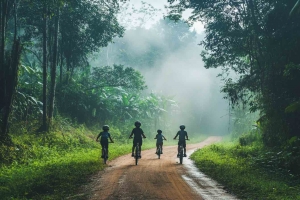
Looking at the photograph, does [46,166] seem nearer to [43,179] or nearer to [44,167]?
[44,167]

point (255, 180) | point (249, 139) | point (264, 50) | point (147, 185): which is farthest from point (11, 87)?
point (249, 139)

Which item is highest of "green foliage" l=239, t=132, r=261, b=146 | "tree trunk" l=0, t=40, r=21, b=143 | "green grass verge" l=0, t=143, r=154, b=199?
"tree trunk" l=0, t=40, r=21, b=143

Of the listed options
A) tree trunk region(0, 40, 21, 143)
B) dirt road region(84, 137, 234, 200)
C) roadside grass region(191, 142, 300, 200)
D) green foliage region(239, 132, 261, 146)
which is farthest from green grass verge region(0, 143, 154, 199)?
green foliage region(239, 132, 261, 146)

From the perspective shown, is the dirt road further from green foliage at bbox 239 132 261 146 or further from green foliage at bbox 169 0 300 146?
green foliage at bbox 239 132 261 146

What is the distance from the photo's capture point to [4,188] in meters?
9.00

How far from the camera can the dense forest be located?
13945mm

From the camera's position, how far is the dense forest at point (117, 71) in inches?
549

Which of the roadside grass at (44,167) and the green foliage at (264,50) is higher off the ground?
the green foliage at (264,50)

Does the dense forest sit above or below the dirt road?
above

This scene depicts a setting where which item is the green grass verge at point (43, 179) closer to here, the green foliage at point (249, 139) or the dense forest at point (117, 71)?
the dense forest at point (117, 71)

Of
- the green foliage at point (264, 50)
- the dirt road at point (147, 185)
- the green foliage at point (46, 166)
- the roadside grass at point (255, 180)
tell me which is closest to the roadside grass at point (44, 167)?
the green foliage at point (46, 166)

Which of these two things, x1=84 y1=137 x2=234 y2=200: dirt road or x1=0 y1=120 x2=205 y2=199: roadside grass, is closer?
x1=84 y1=137 x2=234 y2=200: dirt road

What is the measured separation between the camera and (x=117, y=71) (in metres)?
28.8

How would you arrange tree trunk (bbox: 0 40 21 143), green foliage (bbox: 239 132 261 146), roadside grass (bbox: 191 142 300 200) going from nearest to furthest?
roadside grass (bbox: 191 142 300 200), tree trunk (bbox: 0 40 21 143), green foliage (bbox: 239 132 261 146)
